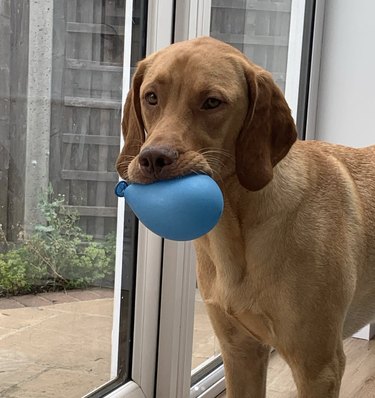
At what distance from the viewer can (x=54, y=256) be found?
2.07 metres

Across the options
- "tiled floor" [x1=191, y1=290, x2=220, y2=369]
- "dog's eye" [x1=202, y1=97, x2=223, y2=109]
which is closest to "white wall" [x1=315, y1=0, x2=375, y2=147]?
"tiled floor" [x1=191, y1=290, x2=220, y2=369]

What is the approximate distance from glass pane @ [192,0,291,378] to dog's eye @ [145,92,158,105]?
1.02 metres

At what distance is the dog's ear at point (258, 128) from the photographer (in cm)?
162

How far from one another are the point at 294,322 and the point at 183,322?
750mm

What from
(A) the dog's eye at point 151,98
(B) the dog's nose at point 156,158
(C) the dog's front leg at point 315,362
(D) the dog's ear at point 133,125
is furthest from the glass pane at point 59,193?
(C) the dog's front leg at point 315,362

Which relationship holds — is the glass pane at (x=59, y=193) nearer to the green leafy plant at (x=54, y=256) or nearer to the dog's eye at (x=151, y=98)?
the green leafy plant at (x=54, y=256)

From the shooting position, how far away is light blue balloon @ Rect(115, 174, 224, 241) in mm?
1429

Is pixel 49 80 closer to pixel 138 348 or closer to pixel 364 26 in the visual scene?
pixel 138 348

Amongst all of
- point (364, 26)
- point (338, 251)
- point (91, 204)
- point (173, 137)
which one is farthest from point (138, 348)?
point (364, 26)

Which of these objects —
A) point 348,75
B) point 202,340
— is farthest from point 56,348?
point 348,75

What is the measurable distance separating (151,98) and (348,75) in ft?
6.54

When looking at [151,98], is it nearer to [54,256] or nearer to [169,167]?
[169,167]

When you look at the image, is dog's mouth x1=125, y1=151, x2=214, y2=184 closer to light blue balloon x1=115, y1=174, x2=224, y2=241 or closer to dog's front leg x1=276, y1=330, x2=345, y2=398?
light blue balloon x1=115, y1=174, x2=224, y2=241

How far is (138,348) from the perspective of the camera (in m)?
2.40
